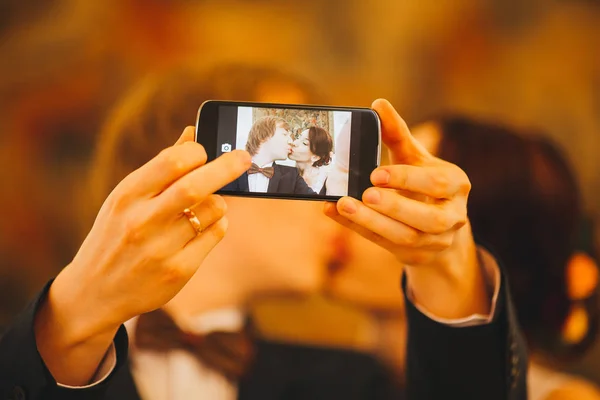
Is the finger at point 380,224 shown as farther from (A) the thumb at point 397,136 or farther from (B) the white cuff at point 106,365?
(B) the white cuff at point 106,365

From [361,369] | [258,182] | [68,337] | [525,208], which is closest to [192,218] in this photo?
[258,182]

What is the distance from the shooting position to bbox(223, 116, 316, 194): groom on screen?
62 centimetres

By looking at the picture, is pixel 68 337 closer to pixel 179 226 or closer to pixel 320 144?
pixel 179 226

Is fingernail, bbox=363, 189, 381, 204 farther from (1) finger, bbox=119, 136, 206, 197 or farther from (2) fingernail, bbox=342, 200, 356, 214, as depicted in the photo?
(1) finger, bbox=119, 136, 206, 197

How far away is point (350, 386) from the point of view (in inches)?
39.1

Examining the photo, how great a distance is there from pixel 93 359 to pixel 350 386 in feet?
1.88

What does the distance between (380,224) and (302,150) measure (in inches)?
5.8

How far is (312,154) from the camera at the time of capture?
63 cm

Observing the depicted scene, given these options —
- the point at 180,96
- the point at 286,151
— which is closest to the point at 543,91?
the point at 286,151

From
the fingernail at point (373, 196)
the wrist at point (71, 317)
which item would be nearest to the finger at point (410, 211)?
the fingernail at point (373, 196)

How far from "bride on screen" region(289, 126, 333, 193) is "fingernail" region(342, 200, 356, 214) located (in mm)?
55

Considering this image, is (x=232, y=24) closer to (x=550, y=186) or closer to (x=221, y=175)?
(x=221, y=175)

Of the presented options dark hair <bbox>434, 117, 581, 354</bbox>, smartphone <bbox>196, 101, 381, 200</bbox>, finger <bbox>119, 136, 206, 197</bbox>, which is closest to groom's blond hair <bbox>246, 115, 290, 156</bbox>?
smartphone <bbox>196, 101, 381, 200</bbox>

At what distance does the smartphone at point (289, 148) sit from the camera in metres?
0.62
